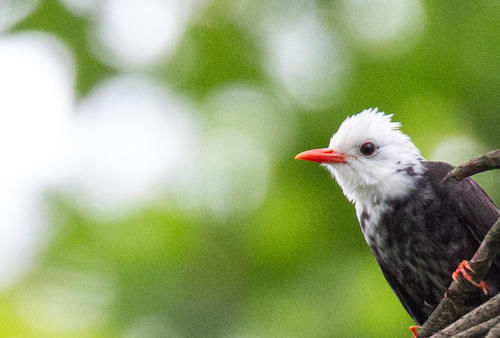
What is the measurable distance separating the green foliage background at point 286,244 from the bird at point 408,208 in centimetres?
166

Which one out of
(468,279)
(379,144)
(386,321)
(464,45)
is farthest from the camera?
(464,45)

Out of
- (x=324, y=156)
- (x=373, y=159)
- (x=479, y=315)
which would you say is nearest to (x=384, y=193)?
(x=373, y=159)

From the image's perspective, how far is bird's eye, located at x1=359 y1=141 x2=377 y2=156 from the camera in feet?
18.7

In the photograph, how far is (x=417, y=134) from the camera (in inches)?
288

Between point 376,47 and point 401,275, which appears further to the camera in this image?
point 376,47

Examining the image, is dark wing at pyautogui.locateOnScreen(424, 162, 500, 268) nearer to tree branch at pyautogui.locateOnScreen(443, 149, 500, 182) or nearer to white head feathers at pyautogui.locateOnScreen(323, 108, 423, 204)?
white head feathers at pyautogui.locateOnScreen(323, 108, 423, 204)

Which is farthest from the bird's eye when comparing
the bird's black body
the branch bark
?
the branch bark

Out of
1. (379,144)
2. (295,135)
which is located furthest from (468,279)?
(295,135)

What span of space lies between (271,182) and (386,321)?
1668 millimetres

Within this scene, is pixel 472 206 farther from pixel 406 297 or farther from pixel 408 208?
pixel 406 297

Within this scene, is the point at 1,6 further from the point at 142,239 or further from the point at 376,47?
the point at 376,47

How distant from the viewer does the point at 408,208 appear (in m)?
5.06

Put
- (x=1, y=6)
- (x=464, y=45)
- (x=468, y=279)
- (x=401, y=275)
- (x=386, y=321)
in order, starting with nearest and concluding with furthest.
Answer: (x=468, y=279) < (x=401, y=275) < (x=386, y=321) < (x=464, y=45) < (x=1, y=6)

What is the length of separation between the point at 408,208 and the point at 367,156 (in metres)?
0.72
